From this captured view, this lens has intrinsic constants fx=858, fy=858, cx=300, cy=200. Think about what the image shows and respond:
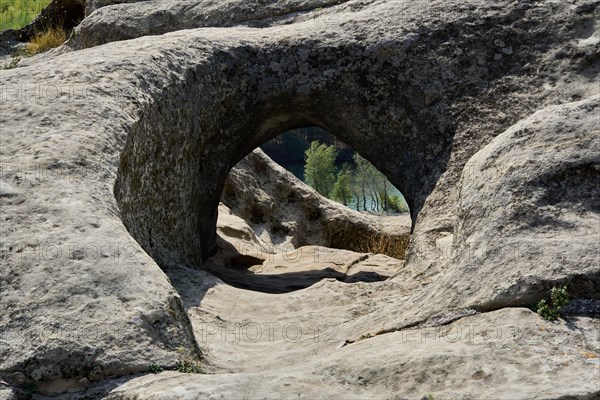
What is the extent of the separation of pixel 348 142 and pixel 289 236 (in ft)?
13.7

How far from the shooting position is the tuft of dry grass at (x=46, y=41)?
16.0 meters

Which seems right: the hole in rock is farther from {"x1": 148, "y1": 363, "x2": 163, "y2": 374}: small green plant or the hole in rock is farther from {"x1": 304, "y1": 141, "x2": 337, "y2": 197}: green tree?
{"x1": 304, "y1": 141, "x2": 337, "y2": 197}: green tree

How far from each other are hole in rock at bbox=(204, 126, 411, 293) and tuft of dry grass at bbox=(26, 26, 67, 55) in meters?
4.87

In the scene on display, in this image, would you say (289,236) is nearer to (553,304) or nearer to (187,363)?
(187,363)

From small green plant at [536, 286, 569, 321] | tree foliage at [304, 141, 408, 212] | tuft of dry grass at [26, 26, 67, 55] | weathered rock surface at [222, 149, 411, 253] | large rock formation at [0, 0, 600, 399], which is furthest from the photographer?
tree foliage at [304, 141, 408, 212]

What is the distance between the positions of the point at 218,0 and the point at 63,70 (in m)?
5.09

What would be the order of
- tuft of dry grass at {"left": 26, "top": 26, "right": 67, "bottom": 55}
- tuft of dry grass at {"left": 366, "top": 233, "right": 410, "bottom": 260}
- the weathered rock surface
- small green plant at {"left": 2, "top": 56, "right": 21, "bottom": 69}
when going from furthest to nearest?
tuft of dry grass at {"left": 26, "top": 26, "right": 67, "bottom": 55} < small green plant at {"left": 2, "top": 56, "right": 21, "bottom": 69} < the weathered rock surface < tuft of dry grass at {"left": 366, "top": 233, "right": 410, "bottom": 260}

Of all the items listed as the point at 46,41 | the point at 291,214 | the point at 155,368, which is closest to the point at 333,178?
Result: the point at 46,41

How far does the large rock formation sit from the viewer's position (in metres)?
4.93

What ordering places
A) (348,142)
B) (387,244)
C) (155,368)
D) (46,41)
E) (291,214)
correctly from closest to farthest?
(155,368) < (348,142) < (387,244) < (291,214) < (46,41)

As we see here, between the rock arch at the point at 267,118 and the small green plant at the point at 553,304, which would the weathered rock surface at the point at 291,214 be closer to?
the rock arch at the point at 267,118

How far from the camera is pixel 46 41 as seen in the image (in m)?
16.2

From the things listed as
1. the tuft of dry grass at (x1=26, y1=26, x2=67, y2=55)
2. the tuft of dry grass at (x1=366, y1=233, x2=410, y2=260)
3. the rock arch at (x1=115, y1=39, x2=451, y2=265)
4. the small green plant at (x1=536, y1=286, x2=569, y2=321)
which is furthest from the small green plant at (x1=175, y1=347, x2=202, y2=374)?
the tuft of dry grass at (x1=26, y1=26, x2=67, y2=55)

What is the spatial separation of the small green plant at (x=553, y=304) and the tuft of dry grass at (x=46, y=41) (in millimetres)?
12824
